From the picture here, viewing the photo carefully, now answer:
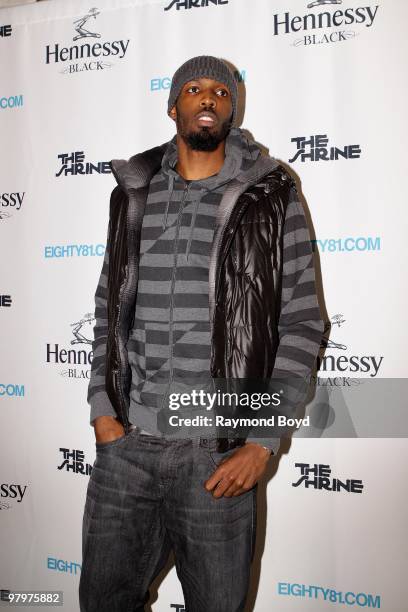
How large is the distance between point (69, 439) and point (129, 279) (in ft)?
4.46

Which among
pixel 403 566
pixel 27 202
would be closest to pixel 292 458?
pixel 403 566

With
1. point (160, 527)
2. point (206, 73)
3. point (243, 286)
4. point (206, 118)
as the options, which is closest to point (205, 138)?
point (206, 118)

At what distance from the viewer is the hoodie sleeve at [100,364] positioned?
1734 millimetres

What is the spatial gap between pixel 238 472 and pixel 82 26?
2.38 metres

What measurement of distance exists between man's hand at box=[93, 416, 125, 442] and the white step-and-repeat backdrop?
3.24 ft

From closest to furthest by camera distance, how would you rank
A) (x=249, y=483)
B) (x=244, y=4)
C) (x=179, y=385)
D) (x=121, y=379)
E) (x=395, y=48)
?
(x=249, y=483)
(x=179, y=385)
(x=121, y=379)
(x=395, y=48)
(x=244, y=4)

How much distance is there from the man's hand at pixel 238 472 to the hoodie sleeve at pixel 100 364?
46 cm

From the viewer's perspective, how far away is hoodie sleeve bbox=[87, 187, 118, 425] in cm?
173

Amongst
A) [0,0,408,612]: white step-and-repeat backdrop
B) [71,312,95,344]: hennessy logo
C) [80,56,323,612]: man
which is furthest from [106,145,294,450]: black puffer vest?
[71,312,95,344]: hennessy logo

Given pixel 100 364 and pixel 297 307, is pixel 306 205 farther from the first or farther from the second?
pixel 100 364

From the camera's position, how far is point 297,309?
1.59 m

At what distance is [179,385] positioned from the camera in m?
1.56

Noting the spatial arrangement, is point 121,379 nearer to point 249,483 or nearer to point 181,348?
point 181,348

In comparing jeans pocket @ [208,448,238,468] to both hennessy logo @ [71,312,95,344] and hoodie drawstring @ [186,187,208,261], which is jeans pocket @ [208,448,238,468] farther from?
hennessy logo @ [71,312,95,344]
